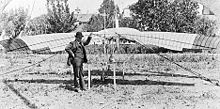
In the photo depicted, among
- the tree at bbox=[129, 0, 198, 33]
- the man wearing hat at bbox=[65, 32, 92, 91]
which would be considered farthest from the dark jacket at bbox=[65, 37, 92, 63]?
the tree at bbox=[129, 0, 198, 33]

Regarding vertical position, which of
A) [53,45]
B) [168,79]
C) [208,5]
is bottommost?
[168,79]

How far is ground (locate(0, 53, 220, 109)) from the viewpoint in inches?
355

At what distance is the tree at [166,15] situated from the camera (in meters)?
→ 35.5

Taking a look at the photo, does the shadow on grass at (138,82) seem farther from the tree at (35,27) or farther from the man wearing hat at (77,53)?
the tree at (35,27)

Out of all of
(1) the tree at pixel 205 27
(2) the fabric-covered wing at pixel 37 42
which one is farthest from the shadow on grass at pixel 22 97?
(1) the tree at pixel 205 27

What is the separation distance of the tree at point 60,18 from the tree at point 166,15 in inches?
396

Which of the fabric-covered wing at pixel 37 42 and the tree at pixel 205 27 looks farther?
the tree at pixel 205 27

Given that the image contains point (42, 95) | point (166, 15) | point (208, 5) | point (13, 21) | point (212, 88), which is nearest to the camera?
point (208, 5)

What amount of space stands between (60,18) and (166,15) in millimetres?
14646

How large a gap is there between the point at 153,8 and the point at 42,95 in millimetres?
27680

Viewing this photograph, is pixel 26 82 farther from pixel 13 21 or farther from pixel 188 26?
pixel 13 21

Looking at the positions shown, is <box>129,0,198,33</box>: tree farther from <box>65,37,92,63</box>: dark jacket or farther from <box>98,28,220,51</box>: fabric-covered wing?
<box>65,37,92,63</box>: dark jacket

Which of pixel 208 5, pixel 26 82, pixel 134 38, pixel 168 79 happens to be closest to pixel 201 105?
pixel 208 5

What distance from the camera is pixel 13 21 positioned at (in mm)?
57062
